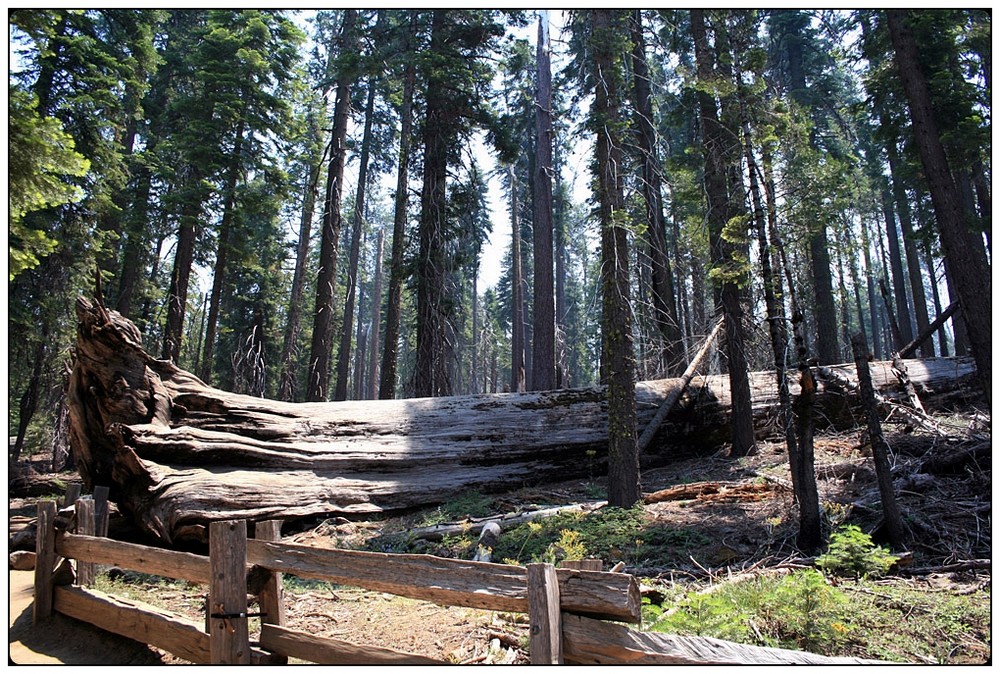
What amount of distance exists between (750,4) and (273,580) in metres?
10.3

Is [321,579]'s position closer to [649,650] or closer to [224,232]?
[649,650]

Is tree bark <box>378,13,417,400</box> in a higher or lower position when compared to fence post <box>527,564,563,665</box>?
higher

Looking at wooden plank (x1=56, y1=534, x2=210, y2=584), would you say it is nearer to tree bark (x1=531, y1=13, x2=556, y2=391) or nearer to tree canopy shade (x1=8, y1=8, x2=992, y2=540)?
tree canopy shade (x1=8, y1=8, x2=992, y2=540)

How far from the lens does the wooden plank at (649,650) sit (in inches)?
145

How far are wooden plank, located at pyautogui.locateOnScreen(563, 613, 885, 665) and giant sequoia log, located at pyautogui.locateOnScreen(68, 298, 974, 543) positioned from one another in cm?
691

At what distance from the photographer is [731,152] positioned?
9.44m

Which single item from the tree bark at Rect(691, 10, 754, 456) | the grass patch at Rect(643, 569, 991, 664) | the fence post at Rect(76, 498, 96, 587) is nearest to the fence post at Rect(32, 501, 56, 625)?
the fence post at Rect(76, 498, 96, 587)

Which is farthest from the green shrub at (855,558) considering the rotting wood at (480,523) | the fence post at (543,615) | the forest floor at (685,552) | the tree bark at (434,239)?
the tree bark at (434,239)

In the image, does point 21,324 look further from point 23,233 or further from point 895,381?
point 895,381

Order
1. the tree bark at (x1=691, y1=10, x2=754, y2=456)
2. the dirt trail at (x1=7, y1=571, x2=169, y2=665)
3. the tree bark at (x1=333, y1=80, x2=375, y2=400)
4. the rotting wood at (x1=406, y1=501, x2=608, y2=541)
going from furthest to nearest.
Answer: the tree bark at (x1=333, y1=80, x2=375, y2=400)
the tree bark at (x1=691, y1=10, x2=754, y2=456)
the rotting wood at (x1=406, y1=501, x2=608, y2=541)
the dirt trail at (x1=7, y1=571, x2=169, y2=665)

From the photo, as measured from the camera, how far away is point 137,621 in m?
5.99

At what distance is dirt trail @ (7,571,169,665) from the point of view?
19.8ft

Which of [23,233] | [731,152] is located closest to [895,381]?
[731,152]

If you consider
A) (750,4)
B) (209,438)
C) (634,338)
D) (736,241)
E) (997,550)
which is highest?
(750,4)
